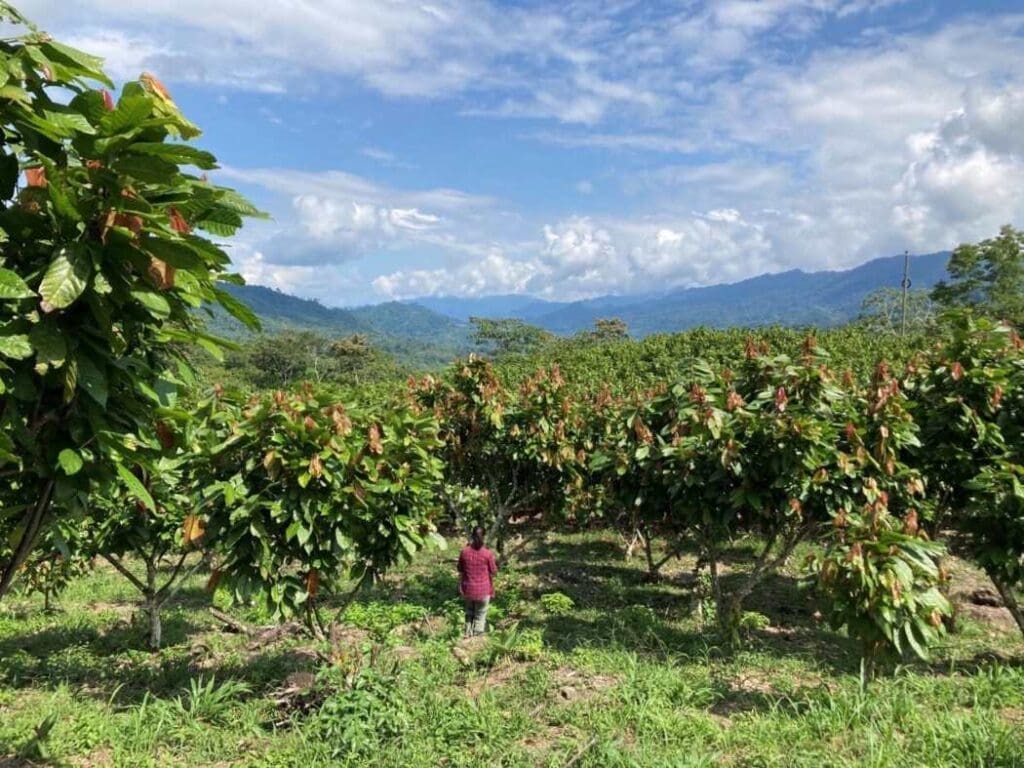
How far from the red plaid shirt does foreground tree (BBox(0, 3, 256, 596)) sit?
21.3 ft

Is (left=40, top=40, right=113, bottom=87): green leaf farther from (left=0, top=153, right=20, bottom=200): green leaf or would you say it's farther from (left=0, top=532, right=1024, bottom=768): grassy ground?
(left=0, top=532, right=1024, bottom=768): grassy ground

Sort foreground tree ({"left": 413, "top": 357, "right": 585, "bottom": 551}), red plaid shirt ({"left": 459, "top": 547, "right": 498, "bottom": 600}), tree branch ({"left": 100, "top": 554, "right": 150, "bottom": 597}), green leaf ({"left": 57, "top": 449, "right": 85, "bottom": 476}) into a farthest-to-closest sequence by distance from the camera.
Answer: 1. foreground tree ({"left": 413, "top": 357, "right": 585, "bottom": 551})
2. red plaid shirt ({"left": 459, "top": 547, "right": 498, "bottom": 600})
3. tree branch ({"left": 100, "top": 554, "right": 150, "bottom": 597})
4. green leaf ({"left": 57, "top": 449, "right": 85, "bottom": 476})

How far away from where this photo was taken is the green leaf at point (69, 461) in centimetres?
215

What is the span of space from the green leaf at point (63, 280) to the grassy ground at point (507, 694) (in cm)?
396

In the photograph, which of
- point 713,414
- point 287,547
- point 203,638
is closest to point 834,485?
point 713,414

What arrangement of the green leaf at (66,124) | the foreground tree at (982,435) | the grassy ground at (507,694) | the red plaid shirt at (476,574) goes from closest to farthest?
the green leaf at (66,124) → the grassy ground at (507,694) → the foreground tree at (982,435) → the red plaid shirt at (476,574)

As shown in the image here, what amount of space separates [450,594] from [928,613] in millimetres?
6892

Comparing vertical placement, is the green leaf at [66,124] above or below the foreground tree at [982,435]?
above

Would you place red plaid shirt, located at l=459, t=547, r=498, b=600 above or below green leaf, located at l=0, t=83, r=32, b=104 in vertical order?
below

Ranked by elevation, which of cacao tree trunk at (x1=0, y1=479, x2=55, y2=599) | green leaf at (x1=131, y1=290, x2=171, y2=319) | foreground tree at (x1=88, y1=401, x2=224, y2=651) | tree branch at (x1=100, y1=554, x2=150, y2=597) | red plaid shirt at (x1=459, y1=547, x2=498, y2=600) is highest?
green leaf at (x1=131, y1=290, x2=171, y2=319)

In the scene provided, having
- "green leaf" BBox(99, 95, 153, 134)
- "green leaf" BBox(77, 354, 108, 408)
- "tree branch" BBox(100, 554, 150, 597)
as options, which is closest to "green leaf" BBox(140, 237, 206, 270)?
"green leaf" BBox(99, 95, 153, 134)

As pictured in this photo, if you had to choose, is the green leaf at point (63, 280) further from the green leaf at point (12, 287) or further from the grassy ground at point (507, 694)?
the grassy ground at point (507, 694)

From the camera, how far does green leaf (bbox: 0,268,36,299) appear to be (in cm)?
185

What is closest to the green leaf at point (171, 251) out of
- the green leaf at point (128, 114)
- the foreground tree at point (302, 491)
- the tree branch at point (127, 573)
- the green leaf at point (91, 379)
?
the green leaf at point (128, 114)
